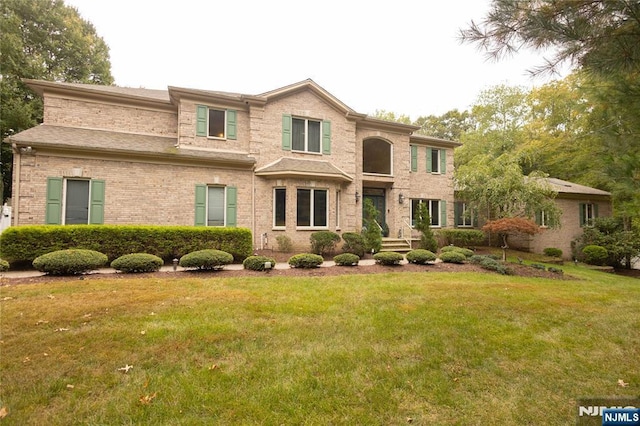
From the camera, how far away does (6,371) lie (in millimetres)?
3070

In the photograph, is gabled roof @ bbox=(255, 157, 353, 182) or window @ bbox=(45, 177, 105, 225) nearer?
window @ bbox=(45, 177, 105, 225)

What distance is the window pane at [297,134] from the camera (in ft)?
46.1

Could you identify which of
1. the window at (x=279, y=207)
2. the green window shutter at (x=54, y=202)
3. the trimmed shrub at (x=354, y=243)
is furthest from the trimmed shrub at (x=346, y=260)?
the green window shutter at (x=54, y=202)

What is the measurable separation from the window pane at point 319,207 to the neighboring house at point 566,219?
370 inches

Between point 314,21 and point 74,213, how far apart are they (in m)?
11.1

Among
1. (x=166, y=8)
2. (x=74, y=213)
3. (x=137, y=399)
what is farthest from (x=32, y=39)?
(x=137, y=399)

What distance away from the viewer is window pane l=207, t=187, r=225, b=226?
40.9 ft

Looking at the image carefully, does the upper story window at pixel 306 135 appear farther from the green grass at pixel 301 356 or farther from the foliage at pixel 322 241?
the green grass at pixel 301 356

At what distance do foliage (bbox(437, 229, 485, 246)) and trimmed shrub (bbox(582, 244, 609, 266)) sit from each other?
6.15 m

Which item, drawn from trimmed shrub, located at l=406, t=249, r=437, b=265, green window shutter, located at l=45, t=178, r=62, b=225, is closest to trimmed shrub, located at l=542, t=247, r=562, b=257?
trimmed shrub, located at l=406, t=249, r=437, b=265

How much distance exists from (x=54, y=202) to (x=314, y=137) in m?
10.7

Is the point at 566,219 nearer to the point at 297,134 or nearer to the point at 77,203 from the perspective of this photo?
the point at 297,134

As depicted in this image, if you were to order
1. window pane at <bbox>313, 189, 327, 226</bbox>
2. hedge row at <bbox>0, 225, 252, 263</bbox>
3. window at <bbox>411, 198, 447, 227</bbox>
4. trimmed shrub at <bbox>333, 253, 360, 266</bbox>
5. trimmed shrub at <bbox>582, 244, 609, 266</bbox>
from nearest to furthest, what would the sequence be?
1. hedge row at <bbox>0, 225, 252, 263</bbox>
2. trimmed shrub at <bbox>333, 253, 360, 266</bbox>
3. window pane at <bbox>313, 189, 327, 226</bbox>
4. trimmed shrub at <bbox>582, 244, 609, 266</bbox>
5. window at <bbox>411, 198, 447, 227</bbox>

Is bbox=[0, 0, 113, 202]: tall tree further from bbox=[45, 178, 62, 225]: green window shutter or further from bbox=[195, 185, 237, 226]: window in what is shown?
bbox=[195, 185, 237, 226]: window
